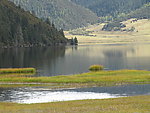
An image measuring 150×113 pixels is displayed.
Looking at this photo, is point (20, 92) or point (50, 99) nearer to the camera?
point (50, 99)

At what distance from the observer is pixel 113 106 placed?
163ft

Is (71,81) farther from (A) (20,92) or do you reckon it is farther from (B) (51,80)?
(A) (20,92)

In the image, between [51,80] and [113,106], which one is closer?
[113,106]

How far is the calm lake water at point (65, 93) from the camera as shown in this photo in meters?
65.6

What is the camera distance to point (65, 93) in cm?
7169

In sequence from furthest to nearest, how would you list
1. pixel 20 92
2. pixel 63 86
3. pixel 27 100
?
pixel 63 86 → pixel 20 92 → pixel 27 100

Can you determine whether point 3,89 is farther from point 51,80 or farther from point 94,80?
point 94,80

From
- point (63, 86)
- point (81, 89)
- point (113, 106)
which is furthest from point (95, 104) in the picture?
point (63, 86)

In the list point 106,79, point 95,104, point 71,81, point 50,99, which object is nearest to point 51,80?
point 71,81

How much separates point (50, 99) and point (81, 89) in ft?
43.2

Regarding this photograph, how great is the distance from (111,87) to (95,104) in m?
26.0

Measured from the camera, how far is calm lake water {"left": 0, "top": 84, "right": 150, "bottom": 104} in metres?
65.6

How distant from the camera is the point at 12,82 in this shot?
87875mm

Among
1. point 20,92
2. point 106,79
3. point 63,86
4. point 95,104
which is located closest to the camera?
point 95,104
